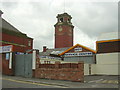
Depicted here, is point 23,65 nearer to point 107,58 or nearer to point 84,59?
point 84,59

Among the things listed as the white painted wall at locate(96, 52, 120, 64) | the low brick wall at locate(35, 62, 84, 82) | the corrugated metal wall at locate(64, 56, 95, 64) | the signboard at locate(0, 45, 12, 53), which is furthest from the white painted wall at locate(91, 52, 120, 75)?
the signboard at locate(0, 45, 12, 53)

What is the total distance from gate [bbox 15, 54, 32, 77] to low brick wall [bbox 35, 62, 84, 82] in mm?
1069

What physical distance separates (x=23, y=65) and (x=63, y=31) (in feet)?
135

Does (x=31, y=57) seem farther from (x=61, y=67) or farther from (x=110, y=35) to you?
(x=110, y=35)

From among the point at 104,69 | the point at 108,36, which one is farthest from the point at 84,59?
the point at 108,36

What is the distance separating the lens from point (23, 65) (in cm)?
1755

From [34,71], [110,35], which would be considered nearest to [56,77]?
[34,71]

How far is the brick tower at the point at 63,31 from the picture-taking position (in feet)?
187

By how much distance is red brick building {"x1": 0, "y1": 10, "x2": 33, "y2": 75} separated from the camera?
18328 mm

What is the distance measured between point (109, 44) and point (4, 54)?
17.9 meters

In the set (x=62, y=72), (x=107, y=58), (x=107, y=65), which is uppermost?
(x=107, y=58)

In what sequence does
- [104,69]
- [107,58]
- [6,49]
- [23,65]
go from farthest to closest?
[107,58], [104,69], [6,49], [23,65]

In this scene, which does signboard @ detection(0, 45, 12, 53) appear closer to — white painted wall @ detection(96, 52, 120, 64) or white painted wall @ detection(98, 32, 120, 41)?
white painted wall @ detection(96, 52, 120, 64)

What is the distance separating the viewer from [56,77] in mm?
15461
